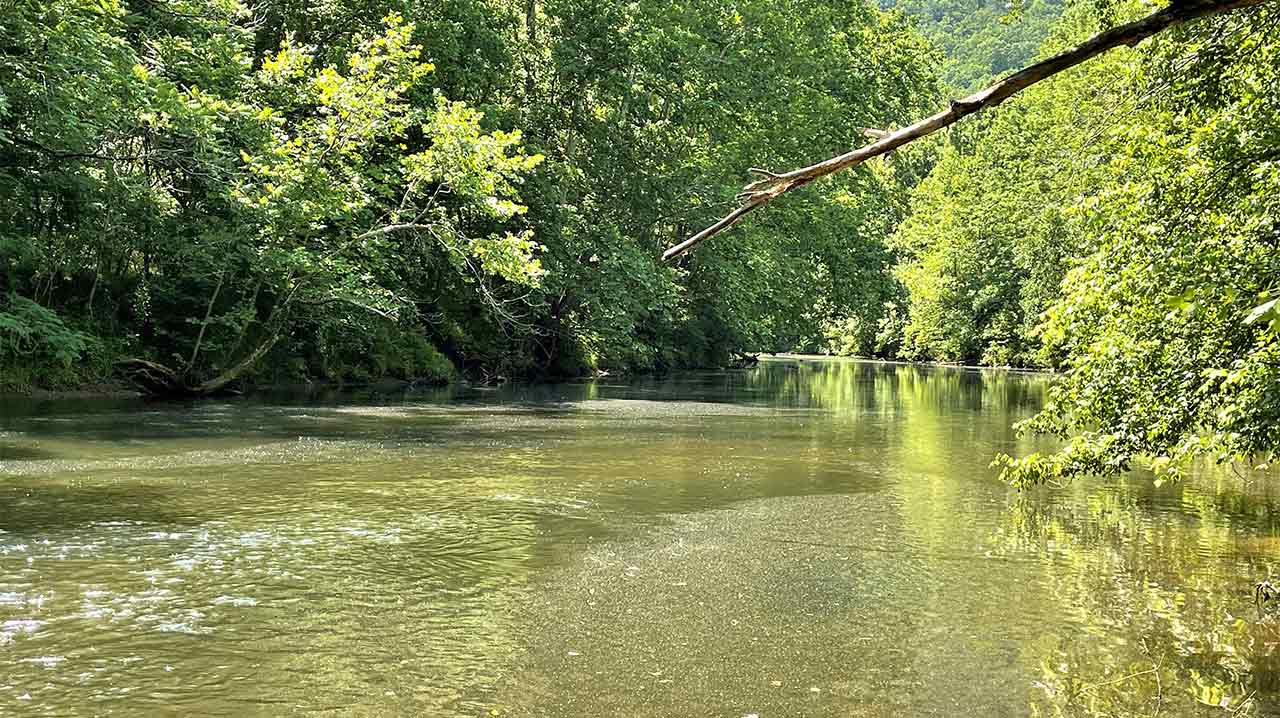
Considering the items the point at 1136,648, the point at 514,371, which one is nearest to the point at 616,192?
the point at 514,371

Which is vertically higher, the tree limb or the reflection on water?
the tree limb

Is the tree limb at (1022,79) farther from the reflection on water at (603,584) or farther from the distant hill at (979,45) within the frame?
the distant hill at (979,45)

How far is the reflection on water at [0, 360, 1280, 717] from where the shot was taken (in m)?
5.41

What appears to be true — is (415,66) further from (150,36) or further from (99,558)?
(99,558)

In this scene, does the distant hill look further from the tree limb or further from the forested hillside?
the tree limb

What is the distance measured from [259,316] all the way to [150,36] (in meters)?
6.77

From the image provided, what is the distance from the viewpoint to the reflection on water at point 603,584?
5414 mm

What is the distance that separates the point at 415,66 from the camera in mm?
24594

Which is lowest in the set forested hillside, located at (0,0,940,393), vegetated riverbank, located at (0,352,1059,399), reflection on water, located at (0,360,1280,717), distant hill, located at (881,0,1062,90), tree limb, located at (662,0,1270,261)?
reflection on water, located at (0,360,1280,717)

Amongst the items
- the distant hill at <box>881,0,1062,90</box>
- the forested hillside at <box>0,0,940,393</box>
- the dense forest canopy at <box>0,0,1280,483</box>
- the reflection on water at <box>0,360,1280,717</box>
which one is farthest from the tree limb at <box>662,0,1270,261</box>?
the distant hill at <box>881,0,1062,90</box>

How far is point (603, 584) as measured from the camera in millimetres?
7750

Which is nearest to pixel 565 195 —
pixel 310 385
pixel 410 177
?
pixel 410 177

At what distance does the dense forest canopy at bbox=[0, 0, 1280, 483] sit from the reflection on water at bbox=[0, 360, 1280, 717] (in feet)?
5.22

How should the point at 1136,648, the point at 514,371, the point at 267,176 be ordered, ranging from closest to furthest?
the point at 1136,648, the point at 267,176, the point at 514,371
